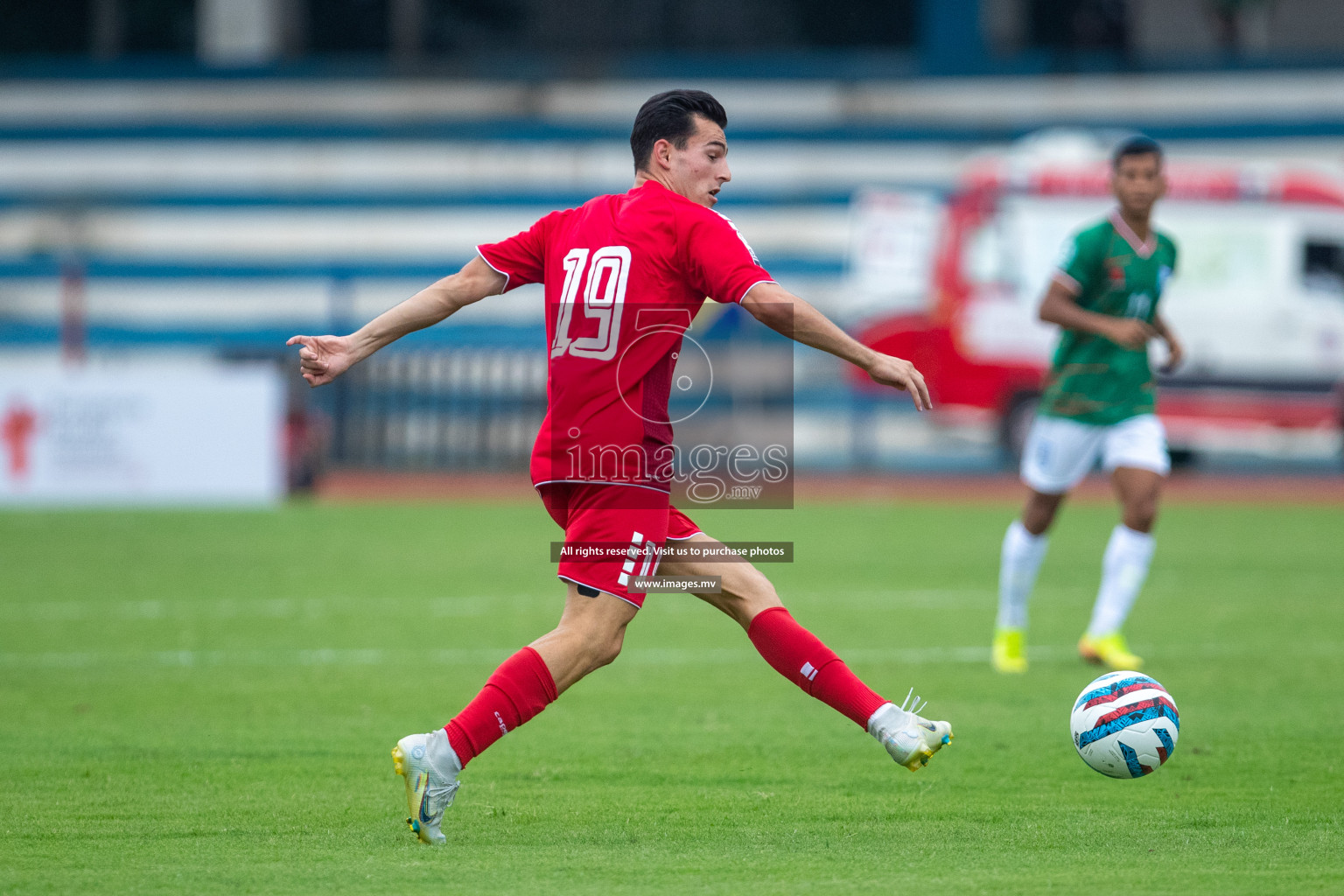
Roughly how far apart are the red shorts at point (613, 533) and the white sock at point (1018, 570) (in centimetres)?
353

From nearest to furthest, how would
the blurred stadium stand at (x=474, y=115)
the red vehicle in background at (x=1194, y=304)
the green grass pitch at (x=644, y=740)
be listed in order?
the green grass pitch at (x=644, y=740), the red vehicle in background at (x=1194, y=304), the blurred stadium stand at (x=474, y=115)

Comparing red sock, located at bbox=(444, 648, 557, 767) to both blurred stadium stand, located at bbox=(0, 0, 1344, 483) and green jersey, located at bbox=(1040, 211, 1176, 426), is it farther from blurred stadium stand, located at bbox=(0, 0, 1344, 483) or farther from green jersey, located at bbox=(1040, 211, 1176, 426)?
blurred stadium stand, located at bbox=(0, 0, 1344, 483)

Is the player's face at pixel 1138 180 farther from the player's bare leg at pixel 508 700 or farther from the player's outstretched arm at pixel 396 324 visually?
the player's bare leg at pixel 508 700

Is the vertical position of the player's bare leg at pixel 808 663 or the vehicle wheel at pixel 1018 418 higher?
the player's bare leg at pixel 808 663

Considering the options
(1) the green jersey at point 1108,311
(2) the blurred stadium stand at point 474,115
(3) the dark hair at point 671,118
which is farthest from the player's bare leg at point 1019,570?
(2) the blurred stadium stand at point 474,115

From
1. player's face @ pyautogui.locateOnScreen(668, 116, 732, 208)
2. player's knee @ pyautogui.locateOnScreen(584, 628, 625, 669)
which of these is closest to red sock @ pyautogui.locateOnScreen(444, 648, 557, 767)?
player's knee @ pyautogui.locateOnScreen(584, 628, 625, 669)

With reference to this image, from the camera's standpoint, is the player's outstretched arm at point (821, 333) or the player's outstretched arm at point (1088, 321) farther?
the player's outstretched arm at point (1088, 321)

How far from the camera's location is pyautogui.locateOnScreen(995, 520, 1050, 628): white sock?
25.7ft

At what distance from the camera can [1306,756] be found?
5.77m

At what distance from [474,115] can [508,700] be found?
2489 centimetres

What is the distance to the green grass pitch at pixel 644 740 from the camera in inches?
171

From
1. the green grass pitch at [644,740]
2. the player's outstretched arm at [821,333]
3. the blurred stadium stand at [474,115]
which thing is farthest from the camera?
the blurred stadium stand at [474,115]

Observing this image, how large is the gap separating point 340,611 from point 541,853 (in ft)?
18.4

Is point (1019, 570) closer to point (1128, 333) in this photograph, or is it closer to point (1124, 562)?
point (1124, 562)
